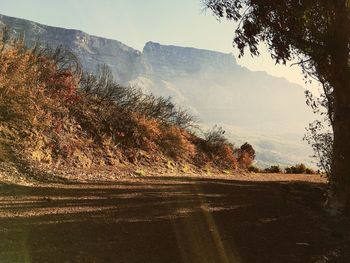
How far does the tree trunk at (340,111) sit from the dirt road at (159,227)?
0.52 meters

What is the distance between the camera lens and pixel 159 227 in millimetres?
7426

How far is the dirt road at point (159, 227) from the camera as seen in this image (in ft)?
19.5

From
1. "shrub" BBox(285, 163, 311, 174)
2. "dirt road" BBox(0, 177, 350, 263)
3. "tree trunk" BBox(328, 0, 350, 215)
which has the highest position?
"tree trunk" BBox(328, 0, 350, 215)

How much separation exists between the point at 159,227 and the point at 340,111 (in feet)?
14.7

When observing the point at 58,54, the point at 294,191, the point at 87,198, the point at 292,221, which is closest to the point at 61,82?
the point at 58,54

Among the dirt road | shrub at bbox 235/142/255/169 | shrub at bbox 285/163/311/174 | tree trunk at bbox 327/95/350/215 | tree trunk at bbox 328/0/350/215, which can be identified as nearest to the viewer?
the dirt road

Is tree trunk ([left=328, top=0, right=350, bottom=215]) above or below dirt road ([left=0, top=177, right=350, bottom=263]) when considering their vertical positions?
above

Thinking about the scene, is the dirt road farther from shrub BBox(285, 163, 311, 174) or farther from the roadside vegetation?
Result: shrub BBox(285, 163, 311, 174)

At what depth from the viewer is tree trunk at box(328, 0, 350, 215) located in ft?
30.1

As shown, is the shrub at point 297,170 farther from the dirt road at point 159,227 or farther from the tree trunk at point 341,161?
the tree trunk at point 341,161

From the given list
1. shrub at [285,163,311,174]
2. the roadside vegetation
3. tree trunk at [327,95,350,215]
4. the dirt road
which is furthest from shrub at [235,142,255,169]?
tree trunk at [327,95,350,215]

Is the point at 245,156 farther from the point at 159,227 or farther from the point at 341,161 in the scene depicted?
the point at 159,227

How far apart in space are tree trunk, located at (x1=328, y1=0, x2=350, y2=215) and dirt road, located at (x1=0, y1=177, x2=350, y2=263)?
1.71ft

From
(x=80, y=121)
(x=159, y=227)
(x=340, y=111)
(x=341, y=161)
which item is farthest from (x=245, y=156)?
(x=159, y=227)
